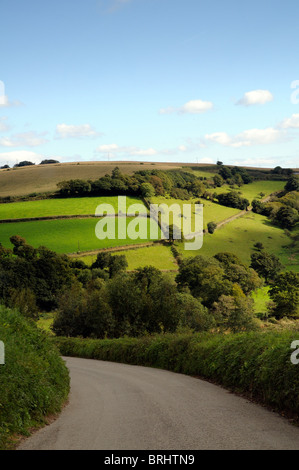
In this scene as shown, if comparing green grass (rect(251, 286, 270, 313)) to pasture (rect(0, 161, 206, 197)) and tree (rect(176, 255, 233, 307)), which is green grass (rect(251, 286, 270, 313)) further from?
pasture (rect(0, 161, 206, 197))

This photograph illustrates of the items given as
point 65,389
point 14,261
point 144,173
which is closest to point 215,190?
point 144,173

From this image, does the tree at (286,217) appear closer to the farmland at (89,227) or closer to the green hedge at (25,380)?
the farmland at (89,227)

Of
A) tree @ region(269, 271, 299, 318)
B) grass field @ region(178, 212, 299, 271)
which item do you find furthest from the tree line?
grass field @ region(178, 212, 299, 271)

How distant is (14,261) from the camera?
9656cm

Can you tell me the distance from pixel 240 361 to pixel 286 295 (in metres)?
81.3

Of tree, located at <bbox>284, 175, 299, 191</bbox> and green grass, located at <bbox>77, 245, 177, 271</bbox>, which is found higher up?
tree, located at <bbox>284, 175, 299, 191</bbox>

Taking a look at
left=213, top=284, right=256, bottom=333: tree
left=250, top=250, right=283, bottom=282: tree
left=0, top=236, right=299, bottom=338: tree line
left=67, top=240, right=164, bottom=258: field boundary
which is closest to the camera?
left=213, top=284, right=256, bottom=333: tree

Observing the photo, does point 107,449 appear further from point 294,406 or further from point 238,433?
point 294,406

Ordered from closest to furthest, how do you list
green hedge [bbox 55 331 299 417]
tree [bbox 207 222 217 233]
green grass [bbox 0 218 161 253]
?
green hedge [bbox 55 331 299 417]
green grass [bbox 0 218 161 253]
tree [bbox 207 222 217 233]

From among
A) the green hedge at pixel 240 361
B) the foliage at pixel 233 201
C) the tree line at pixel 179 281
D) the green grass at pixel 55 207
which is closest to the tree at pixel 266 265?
the tree line at pixel 179 281

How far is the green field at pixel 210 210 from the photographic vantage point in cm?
13655

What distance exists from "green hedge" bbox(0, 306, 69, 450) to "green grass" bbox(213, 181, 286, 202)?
157 m

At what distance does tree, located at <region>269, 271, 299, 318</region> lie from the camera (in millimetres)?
90750

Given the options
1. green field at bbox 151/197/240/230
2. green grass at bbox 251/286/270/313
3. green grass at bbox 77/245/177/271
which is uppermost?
Result: green field at bbox 151/197/240/230
